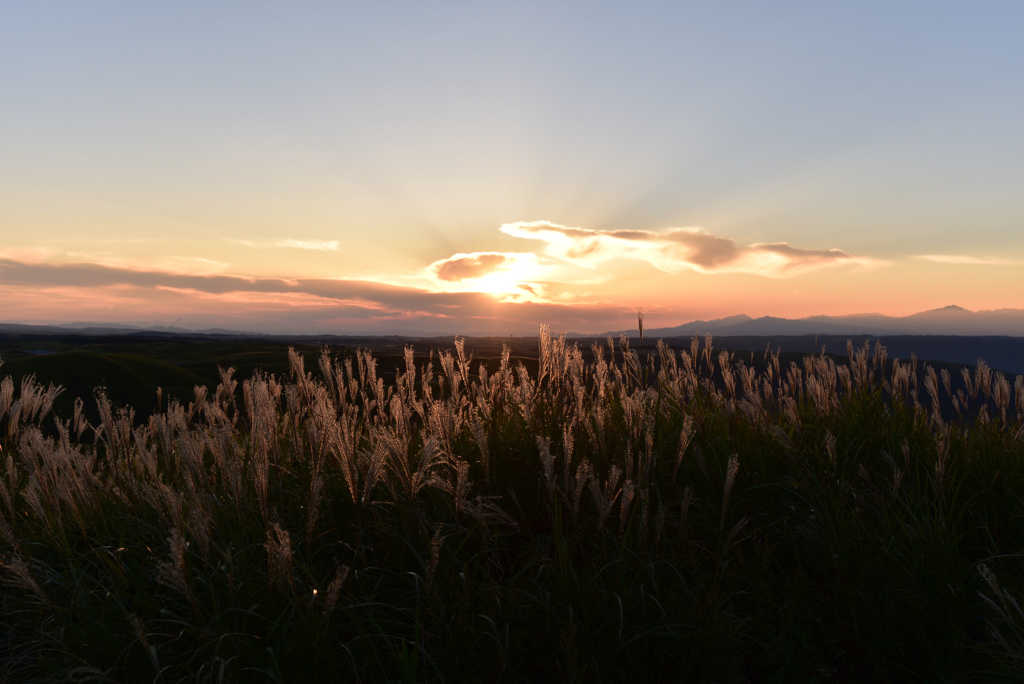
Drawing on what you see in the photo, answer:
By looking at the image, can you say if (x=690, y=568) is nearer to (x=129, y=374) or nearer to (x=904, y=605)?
(x=904, y=605)

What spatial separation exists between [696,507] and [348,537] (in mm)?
2479

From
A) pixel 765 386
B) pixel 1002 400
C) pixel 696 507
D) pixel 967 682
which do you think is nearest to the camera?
pixel 967 682

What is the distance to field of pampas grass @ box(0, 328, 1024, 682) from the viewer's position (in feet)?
8.58

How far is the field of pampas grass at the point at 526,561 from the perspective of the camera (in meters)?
2.62

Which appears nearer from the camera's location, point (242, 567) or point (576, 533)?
point (242, 567)

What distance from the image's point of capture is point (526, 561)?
3447 millimetres

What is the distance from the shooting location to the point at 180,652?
287cm

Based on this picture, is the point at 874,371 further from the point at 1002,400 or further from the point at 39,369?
the point at 39,369

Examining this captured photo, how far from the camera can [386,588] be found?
3.07 metres

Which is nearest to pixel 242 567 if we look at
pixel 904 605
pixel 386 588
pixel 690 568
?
pixel 386 588

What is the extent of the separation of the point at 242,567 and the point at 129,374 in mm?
39067

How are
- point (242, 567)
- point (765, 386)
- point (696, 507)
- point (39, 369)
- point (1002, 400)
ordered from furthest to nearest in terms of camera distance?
point (39, 369) < point (765, 386) < point (1002, 400) < point (696, 507) < point (242, 567)

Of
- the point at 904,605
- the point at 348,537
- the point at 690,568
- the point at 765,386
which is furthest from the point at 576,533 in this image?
the point at 765,386

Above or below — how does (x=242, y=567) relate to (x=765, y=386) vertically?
below
